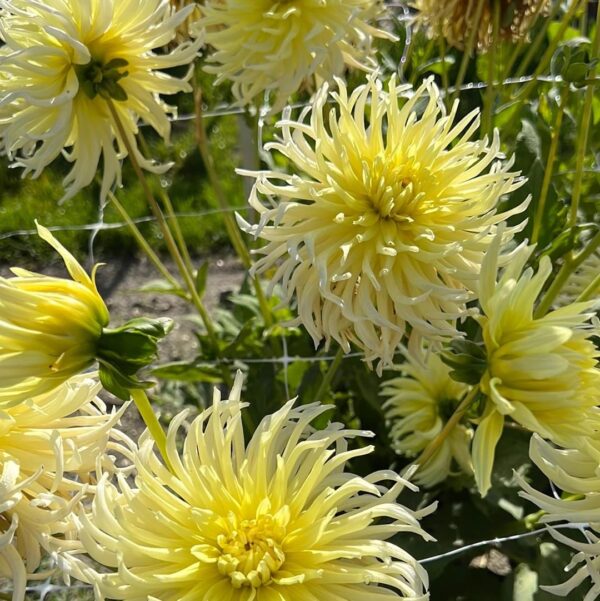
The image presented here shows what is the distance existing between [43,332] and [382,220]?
28 cm

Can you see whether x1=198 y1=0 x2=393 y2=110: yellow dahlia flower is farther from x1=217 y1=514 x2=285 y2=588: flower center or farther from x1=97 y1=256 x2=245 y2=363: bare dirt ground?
x1=97 y1=256 x2=245 y2=363: bare dirt ground

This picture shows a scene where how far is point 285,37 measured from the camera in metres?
0.76

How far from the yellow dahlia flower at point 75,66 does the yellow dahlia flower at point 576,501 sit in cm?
50

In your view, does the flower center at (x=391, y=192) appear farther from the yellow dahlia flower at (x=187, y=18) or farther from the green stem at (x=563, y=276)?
the yellow dahlia flower at (x=187, y=18)

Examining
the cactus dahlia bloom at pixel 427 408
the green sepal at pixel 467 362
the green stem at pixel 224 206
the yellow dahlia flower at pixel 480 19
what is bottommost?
the cactus dahlia bloom at pixel 427 408

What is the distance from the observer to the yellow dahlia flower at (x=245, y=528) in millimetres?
485

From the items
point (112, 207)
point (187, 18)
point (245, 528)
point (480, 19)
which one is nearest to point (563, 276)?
point (480, 19)

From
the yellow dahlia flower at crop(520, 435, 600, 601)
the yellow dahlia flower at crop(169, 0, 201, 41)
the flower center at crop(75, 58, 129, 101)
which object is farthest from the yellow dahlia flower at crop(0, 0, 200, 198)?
the yellow dahlia flower at crop(520, 435, 600, 601)

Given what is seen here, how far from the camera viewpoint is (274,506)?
0.52 meters

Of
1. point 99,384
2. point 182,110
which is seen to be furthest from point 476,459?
point 182,110

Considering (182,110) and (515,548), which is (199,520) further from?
(182,110)

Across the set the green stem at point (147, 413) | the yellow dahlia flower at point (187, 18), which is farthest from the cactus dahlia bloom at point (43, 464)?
the yellow dahlia flower at point (187, 18)

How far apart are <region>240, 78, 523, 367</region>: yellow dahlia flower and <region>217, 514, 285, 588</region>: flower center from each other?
16cm

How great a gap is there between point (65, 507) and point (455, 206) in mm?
372
